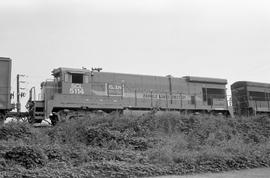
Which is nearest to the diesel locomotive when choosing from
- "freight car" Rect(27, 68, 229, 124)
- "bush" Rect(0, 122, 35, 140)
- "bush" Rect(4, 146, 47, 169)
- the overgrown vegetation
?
"freight car" Rect(27, 68, 229, 124)

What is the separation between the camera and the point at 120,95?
58.0ft

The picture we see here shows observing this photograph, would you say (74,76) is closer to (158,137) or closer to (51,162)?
(158,137)

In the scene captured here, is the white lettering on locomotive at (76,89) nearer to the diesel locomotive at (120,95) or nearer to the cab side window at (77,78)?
the diesel locomotive at (120,95)

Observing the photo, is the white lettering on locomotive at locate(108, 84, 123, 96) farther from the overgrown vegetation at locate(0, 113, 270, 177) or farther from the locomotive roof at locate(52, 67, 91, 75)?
the overgrown vegetation at locate(0, 113, 270, 177)

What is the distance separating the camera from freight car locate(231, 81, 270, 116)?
22656 mm

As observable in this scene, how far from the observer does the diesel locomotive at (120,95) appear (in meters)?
14.8

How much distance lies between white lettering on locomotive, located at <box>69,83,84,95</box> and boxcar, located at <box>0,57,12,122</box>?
3266 millimetres

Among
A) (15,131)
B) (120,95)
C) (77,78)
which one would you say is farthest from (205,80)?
(15,131)

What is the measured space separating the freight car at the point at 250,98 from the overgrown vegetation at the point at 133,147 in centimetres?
637

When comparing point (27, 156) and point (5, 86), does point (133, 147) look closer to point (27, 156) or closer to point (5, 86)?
point (27, 156)

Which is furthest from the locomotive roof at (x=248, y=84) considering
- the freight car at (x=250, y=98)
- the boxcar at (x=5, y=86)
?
the boxcar at (x=5, y=86)

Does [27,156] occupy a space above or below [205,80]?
below

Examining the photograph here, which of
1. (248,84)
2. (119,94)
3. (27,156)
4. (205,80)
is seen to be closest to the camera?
(27,156)

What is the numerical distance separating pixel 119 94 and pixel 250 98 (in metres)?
10.8
